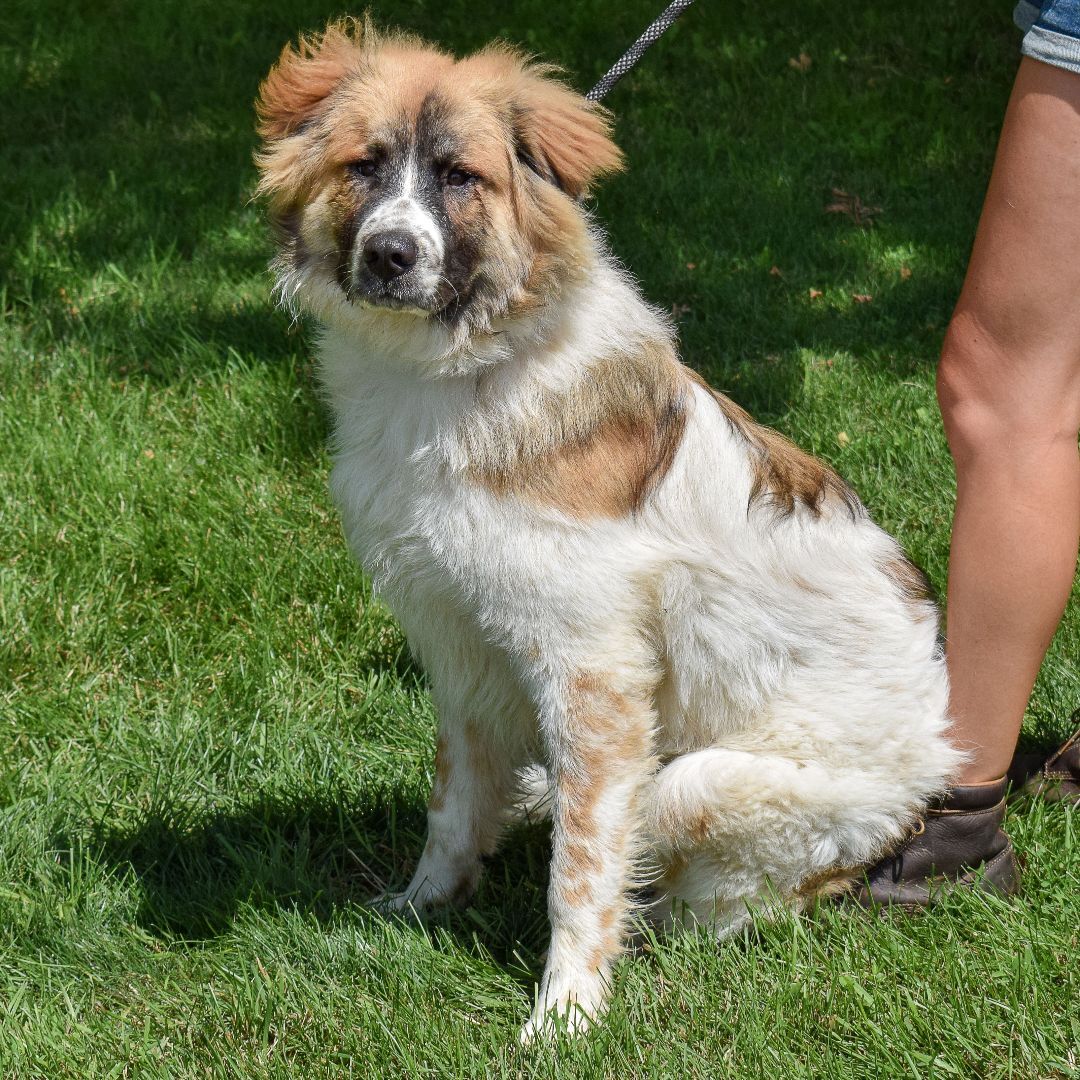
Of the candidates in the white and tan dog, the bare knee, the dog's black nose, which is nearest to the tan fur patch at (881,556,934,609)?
the white and tan dog

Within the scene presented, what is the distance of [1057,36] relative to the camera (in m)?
2.44

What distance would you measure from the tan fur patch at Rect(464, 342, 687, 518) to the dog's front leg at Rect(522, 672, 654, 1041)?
0.39 metres

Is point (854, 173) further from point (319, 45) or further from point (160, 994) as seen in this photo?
point (160, 994)

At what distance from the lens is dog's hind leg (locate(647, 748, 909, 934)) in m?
2.78

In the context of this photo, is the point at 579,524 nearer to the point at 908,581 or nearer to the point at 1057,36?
the point at 908,581

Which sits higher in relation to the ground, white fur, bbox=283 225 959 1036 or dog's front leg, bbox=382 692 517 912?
white fur, bbox=283 225 959 1036

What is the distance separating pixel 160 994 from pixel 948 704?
1.85 m

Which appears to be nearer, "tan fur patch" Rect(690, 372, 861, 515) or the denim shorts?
the denim shorts

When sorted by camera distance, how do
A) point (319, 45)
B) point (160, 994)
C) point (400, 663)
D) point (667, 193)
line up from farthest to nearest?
point (667, 193) < point (400, 663) < point (319, 45) < point (160, 994)

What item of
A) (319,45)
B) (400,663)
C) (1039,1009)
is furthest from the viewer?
(400,663)

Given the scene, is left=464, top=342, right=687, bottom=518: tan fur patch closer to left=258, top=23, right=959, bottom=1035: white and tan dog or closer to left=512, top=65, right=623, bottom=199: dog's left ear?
left=258, top=23, right=959, bottom=1035: white and tan dog

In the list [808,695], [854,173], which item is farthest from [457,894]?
[854,173]

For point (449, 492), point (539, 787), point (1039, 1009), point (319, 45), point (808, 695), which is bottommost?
point (539, 787)

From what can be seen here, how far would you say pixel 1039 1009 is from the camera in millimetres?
2625
